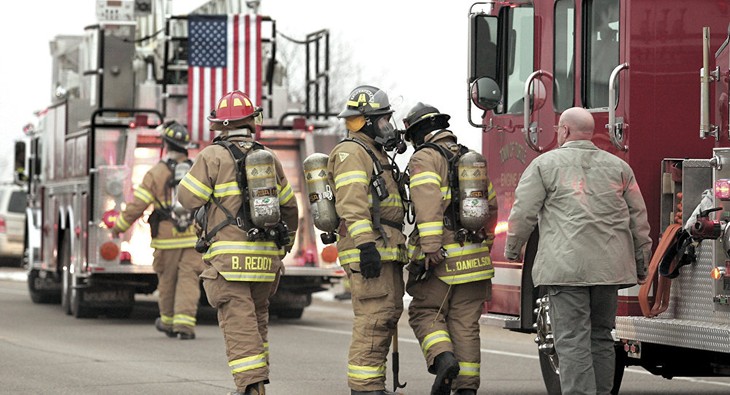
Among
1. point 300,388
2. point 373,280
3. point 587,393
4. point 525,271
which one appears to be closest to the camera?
point 587,393

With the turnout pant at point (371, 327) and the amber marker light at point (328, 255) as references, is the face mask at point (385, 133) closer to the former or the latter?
the turnout pant at point (371, 327)

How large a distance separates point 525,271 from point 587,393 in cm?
197

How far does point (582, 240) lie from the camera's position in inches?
324

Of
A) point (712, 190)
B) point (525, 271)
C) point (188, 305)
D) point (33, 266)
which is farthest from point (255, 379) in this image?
point (33, 266)

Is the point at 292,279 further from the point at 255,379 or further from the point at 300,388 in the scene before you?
the point at 255,379

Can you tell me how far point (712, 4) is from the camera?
30.9ft

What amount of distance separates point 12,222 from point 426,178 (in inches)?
979

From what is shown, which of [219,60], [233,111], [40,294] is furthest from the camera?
[40,294]

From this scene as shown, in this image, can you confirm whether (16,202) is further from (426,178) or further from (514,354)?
(426,178)

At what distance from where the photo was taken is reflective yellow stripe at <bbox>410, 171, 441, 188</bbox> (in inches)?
360

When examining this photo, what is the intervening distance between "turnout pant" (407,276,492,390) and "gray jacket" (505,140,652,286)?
0.95 m

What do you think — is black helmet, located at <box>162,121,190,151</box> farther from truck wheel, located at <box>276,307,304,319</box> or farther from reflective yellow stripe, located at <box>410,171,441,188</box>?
reflective yellow stripe, located at <box>410,171,441,188</box>

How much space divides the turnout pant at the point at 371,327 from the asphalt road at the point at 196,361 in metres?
1.93

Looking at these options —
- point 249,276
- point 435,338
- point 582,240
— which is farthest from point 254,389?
point 582,240
